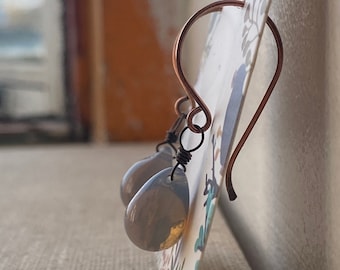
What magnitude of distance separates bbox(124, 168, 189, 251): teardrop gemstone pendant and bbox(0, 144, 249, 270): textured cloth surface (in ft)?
0.36

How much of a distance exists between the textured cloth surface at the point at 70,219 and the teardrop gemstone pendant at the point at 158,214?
4.3 inches

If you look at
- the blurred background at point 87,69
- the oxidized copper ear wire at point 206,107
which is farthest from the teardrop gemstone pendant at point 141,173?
the blurred background at point 87,69

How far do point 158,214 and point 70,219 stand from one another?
1.01 ft

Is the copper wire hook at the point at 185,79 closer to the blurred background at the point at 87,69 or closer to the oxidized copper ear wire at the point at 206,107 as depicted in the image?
the oxidized copper ear wire at the point at 206,107

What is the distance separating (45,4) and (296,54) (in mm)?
1185

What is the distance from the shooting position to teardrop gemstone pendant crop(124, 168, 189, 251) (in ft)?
1.36

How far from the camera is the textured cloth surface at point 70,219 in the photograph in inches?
21.4

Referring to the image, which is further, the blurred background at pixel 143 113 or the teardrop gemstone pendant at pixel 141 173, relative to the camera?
the teardrop gemstone pendant at pixel 141 173

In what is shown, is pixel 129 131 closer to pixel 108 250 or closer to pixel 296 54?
pixel 108 250

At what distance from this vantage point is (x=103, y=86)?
134cm

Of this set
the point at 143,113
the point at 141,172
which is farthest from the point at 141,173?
the point at 143,113

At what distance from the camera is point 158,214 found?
1.36ft

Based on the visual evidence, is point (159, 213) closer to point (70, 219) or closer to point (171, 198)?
point (171, 198)

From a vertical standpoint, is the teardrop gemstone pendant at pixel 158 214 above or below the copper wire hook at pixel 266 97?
below
